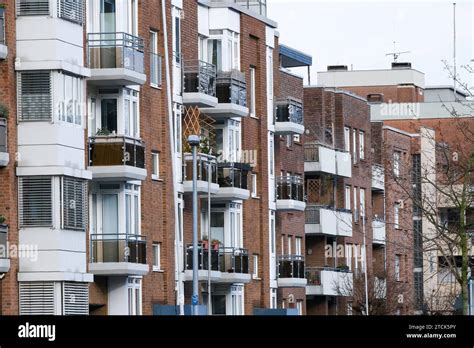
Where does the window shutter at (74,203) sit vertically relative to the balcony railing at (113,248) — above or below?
above

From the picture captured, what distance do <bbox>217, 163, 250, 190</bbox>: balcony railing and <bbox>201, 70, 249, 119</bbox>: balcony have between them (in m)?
1.70

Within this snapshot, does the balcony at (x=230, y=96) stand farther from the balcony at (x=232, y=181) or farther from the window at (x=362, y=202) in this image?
the window at (x=362, y=202)

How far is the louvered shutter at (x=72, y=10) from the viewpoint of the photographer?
4634 cm

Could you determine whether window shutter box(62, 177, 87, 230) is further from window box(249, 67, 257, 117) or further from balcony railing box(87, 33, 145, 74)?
window box(249, 67, 257, 117)

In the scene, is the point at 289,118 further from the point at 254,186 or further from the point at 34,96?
the point at 34,96

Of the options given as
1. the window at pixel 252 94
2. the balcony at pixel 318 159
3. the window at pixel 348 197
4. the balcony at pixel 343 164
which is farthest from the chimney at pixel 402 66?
the window at pixel 348 197

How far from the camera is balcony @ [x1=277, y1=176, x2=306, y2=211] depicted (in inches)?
2564

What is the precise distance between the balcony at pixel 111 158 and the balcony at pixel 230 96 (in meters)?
8.52

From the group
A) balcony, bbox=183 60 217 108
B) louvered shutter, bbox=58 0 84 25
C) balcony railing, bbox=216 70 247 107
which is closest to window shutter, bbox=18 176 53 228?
louvered shutter, bbox=58 0 84 25

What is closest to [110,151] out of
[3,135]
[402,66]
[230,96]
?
[3,135]

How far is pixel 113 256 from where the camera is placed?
1884 inches

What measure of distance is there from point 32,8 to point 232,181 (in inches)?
543
